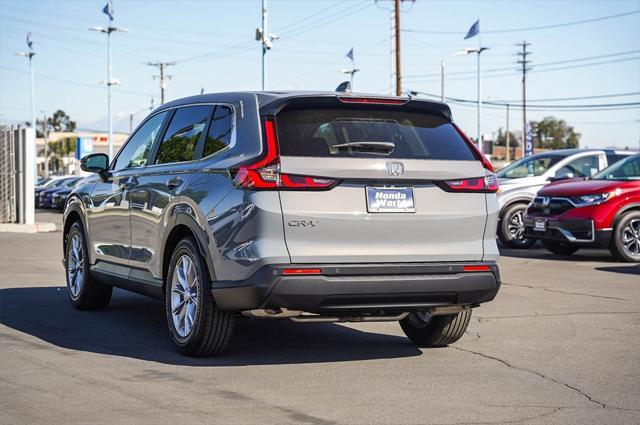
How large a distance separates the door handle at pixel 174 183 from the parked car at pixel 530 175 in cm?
1112

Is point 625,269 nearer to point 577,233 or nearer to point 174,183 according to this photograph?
point 577,233

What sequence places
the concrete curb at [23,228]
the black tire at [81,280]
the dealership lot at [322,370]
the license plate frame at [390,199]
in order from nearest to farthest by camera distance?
the dealership lot at [322,370], the license plate frame at [390,199], the black tire at [81,280], the concrete curb at [23,228]

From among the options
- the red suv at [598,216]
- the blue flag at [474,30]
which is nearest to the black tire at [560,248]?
the red suv at [598,216]

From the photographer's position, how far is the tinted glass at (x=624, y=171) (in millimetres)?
15977

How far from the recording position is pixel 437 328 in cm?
761

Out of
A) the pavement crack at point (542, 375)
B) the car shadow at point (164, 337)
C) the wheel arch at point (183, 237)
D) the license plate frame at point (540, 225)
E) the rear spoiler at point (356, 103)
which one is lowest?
the pavement crack at point (542, 375)

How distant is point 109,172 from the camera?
29.6 feet

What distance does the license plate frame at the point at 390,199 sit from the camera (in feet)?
21.3

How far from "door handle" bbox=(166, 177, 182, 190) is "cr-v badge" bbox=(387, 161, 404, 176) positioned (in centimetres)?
165

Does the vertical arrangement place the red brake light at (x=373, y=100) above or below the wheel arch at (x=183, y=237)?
above

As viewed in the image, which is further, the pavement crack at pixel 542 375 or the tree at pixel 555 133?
the tree at pixel 555 133

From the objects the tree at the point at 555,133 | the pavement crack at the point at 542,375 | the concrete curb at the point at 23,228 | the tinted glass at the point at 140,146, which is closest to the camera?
the pavement crack at the point at 542,375

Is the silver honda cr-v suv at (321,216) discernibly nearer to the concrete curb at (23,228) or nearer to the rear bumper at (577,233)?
the rear bumper at (577,233)

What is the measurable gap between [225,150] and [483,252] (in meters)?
1.93
